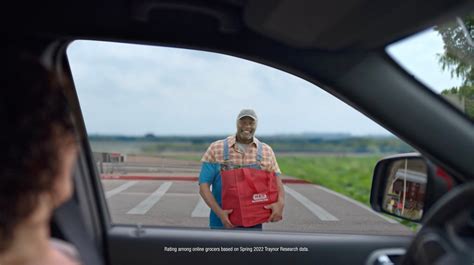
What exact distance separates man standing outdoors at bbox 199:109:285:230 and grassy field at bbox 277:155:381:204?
0.10 m

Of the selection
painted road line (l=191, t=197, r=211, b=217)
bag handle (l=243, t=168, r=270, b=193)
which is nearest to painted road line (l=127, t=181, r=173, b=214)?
painted road line (l=191, t=197, r=211, b=217)

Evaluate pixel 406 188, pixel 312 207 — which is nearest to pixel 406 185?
pixel 406 188

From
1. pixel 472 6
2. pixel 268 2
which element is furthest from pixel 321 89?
pixel 472 6

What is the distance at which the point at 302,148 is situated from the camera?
2766 millimetres

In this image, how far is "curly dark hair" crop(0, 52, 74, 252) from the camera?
788mm

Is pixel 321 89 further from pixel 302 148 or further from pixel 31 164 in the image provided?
pixel 31 164

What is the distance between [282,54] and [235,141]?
0.89m

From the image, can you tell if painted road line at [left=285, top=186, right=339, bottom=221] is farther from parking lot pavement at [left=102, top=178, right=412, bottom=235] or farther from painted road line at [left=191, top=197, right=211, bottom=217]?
painted road line at [left=191, top=197, right=211, bottom=217]

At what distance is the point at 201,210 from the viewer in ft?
9.05

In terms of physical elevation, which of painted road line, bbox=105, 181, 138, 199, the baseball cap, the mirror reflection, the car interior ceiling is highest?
the car interior ceiling

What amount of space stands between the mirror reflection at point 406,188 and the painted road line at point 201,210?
3.63 ft

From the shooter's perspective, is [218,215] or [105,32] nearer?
[105,32]

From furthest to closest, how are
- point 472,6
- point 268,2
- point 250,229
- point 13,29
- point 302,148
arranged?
point 302,148
point 250,229
point 13,29
point 268,2
point 472,6

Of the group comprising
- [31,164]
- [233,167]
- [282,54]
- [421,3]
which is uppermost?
[421,3]
